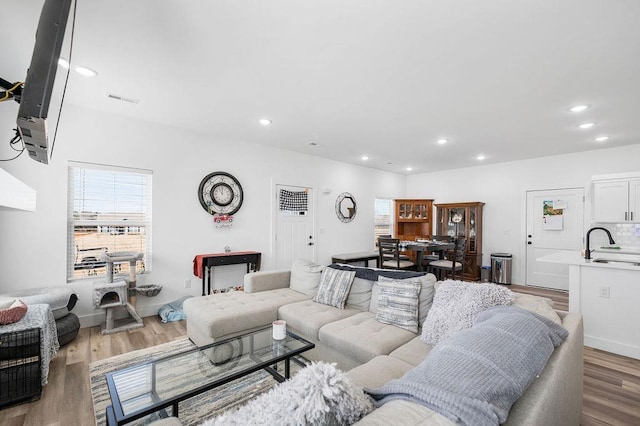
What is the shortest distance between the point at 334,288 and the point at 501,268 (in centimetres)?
469

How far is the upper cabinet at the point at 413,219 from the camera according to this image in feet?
23.7

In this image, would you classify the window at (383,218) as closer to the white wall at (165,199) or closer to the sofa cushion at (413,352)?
the white wall at (165,199)

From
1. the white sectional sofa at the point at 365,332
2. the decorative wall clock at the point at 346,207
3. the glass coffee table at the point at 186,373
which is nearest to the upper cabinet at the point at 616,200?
the white sectional sofa at the point at 365,332

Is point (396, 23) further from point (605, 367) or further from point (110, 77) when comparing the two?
point (605, 367)

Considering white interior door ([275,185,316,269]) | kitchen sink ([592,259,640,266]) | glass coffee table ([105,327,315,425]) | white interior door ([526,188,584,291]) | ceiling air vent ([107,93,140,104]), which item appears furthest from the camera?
white interior door ([526,188,584,291])

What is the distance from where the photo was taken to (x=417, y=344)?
2072mm

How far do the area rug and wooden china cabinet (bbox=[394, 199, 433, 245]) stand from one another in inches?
211

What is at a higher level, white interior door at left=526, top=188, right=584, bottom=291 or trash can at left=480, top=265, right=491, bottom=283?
white interior door at left=526, top=188, right=584, bottom=291

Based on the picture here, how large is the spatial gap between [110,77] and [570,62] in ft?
13.1

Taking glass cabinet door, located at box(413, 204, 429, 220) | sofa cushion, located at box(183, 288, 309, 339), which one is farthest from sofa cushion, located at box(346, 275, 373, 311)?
glass cabinet door, located at box(413, 204, 429, 220)

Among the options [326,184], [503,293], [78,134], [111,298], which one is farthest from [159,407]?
[326,184]

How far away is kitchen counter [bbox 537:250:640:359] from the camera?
112 inches

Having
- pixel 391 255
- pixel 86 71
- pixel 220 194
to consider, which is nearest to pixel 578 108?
pixel 391 255

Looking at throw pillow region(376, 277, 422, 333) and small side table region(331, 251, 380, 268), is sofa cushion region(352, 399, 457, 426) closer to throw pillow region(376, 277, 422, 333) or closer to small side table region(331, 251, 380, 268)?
throw pillow region(376, 277, 422, 333)
